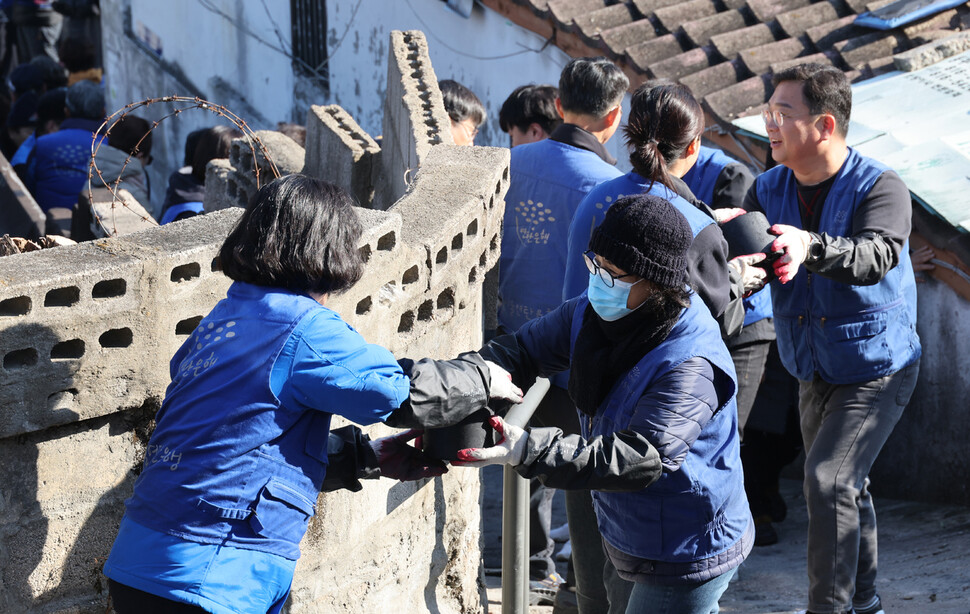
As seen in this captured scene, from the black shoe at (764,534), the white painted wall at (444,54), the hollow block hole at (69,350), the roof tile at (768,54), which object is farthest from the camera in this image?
the white painted wall at (444,54)

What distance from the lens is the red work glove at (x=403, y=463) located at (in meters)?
2.76

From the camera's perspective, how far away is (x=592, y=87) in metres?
4.03

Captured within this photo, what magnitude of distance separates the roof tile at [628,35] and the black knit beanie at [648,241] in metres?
4.59

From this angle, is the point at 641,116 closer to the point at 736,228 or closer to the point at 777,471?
the point at 736,228

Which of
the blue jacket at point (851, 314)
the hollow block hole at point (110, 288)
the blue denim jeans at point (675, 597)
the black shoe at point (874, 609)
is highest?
the hollow block hole at point (110, 288)

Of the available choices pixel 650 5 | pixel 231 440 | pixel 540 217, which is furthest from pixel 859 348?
pixel 650 5

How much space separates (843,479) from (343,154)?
3.06m

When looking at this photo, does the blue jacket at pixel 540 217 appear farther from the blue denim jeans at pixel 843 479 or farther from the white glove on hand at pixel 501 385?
the white glove on hand at pixel 501 385

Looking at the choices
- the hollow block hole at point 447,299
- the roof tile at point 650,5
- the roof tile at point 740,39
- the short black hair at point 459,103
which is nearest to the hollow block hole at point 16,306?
the hollow block hole at point 447,299

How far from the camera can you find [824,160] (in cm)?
377

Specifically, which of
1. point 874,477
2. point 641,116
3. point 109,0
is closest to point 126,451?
point 641,116

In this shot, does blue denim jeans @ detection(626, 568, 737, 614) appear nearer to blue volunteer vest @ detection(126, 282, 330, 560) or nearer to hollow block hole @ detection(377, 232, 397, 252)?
blue volunteer vest @ detection(126, 282, 330, 560)

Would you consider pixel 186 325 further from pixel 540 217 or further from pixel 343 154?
pixel 343 154

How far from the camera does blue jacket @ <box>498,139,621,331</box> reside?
3.96 metres
